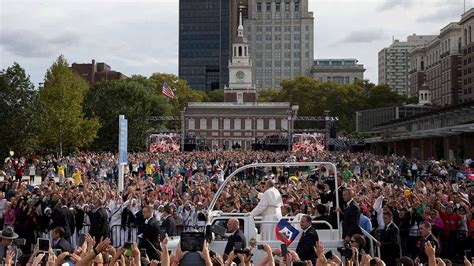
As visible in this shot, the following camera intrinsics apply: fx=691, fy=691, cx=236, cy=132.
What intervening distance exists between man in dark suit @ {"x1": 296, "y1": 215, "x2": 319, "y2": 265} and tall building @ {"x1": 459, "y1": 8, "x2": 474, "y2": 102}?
101 metres

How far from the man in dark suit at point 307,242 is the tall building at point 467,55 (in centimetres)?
10104

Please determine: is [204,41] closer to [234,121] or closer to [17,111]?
[234,121]

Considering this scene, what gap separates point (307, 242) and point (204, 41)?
175 metres

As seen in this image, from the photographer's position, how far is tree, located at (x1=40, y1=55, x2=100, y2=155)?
5525cm

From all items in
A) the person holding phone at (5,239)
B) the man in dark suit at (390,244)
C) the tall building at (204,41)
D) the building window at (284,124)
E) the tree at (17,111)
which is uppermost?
the tall building at (204,41)

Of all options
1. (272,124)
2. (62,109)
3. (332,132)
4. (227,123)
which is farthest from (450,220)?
(227,123)

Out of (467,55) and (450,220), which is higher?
(467,55)

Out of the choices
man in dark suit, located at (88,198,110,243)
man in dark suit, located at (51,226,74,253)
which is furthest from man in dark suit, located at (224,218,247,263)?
man in dark suit, located at (88,198,110,243)

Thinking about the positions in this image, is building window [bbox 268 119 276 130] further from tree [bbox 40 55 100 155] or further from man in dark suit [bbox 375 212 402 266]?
man in dark suit [bbox 375 212 402 266]

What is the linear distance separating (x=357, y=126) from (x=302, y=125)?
19879 millimetres

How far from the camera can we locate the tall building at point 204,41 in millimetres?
182000

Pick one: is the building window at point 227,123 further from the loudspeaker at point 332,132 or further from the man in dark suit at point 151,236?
the man in dark suit at point 151,236

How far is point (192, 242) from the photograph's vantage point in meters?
7.81

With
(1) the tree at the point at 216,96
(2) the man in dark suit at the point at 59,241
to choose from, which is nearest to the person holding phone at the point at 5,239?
(2) the man in dark suit at the point at 59,241
